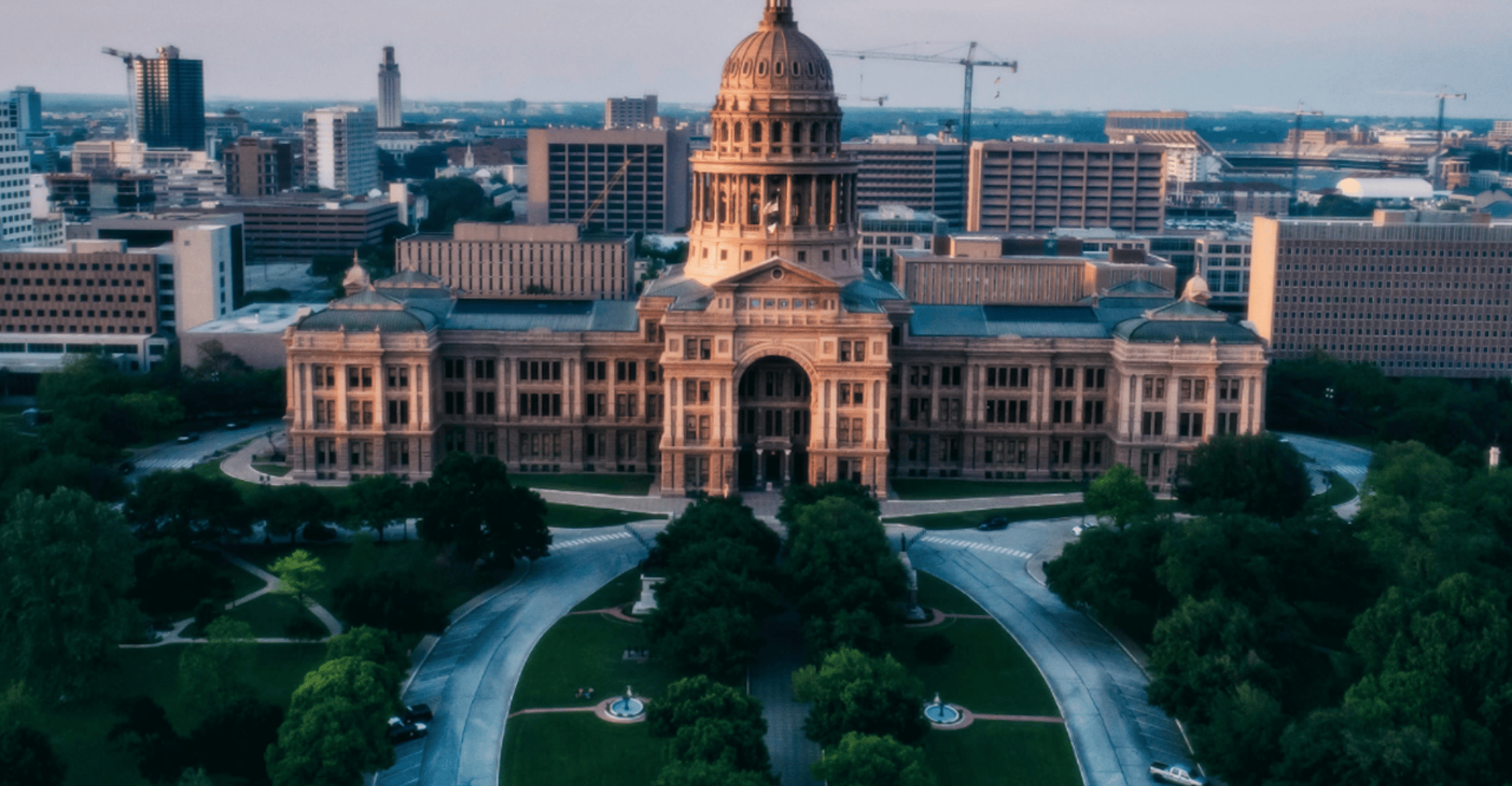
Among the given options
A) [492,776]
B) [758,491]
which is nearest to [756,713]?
[492,776]

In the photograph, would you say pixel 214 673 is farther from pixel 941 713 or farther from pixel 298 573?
pixel 941 713

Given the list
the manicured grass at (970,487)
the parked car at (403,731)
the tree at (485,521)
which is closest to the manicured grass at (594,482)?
the manicured grass at (970,487)

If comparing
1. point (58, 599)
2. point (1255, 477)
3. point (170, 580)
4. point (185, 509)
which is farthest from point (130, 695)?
point (1255, 477)

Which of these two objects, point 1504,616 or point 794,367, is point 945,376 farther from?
point 1504,616

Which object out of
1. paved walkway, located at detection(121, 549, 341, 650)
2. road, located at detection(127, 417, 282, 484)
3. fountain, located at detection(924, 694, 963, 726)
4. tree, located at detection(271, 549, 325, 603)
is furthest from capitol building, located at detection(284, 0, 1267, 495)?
fountain, located at detection(924, 694, 963, 726)

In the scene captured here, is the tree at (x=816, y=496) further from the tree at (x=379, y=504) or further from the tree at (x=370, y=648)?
the tree at (x=370, y=648)

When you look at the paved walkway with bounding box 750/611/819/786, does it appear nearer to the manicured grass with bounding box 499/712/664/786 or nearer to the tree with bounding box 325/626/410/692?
the manicured grass with bounding box 499/712/664/786
